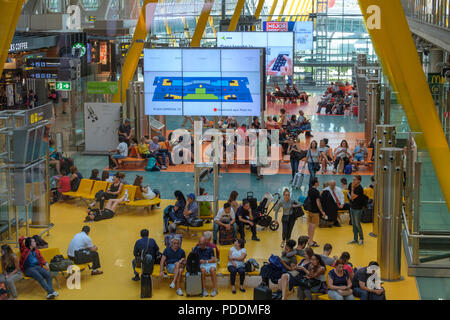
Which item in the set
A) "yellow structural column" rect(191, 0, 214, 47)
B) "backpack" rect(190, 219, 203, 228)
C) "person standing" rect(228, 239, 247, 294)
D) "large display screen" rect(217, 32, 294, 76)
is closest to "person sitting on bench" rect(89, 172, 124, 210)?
"backpack" rect(190, 219, 203, 228)

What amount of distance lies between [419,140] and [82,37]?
27.4 metres

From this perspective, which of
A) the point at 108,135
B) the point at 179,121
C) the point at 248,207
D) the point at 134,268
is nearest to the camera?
the point at 134,268

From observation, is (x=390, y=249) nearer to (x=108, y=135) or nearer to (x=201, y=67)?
(x=201, y=67)

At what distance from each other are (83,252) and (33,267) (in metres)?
1.17

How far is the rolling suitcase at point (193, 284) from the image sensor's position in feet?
36.5

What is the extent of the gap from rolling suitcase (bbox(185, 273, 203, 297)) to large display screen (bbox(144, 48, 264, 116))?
9007 mm

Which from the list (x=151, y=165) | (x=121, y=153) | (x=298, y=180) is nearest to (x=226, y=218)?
(x=298, y=180)

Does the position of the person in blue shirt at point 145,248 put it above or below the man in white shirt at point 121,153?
below

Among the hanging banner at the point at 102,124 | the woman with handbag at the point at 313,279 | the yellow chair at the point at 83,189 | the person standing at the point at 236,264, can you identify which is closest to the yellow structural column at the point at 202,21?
the hanging banner at the point at 102,124

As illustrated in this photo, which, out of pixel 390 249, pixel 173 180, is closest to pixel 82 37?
pixel 173 180

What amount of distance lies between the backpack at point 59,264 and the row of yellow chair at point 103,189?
4568mm

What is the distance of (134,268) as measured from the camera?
11.9 meters

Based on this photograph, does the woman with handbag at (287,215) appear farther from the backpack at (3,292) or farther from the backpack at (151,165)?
the backpack at (151,165)

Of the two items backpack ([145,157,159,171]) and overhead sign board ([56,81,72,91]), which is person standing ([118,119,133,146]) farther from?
overhead sign board ([56,81,72,91])
